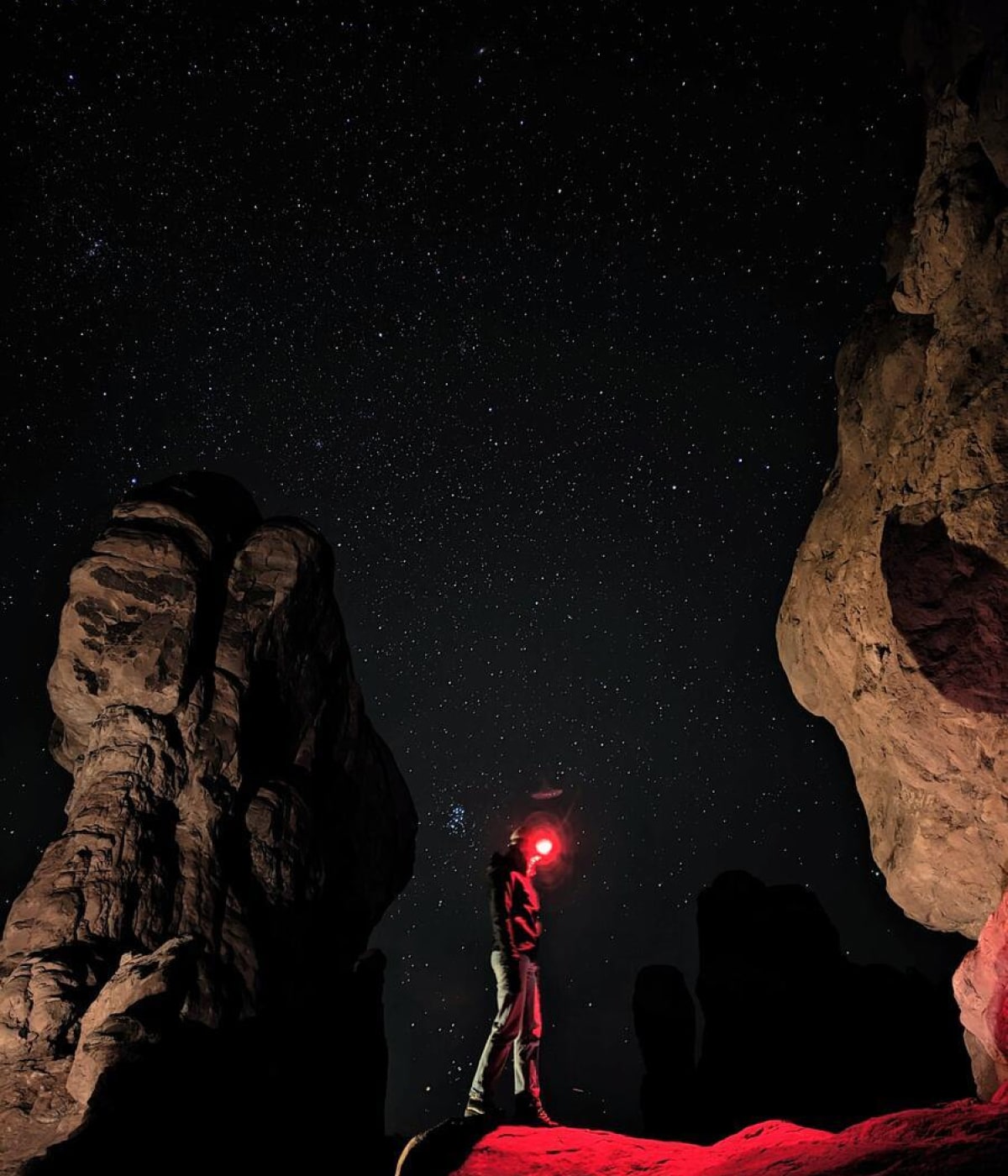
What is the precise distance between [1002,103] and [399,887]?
61.3 ft

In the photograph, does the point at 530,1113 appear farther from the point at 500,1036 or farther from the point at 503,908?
the point at 503,908

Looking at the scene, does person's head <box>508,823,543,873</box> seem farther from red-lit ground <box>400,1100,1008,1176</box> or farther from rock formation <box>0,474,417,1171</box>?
rock formation <box>0,474,417,1171</box>

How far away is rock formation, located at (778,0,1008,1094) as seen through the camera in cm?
796

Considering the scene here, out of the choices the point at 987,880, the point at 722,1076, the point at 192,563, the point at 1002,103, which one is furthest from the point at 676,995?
the point at 1002,103

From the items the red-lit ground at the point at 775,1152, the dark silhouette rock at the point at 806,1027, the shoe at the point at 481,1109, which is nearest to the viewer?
the red-lit ground at the point at 775,1152

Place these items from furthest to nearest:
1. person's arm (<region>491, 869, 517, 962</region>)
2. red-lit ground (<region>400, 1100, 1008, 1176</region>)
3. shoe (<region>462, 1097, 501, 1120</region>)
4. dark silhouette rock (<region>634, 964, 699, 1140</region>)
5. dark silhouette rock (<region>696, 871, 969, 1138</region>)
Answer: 1. dark silhouette rock (<region>634, 964, 699, 1140</region>)
2. dark silhouette rock (<region>696, 871, 969, 1138</region>)
3. person's arm (<region>491, 869, 517, 962</region>)
4. shoe (<region>462, 1097, 501, 1120</region>)
5. red-lit ground (<region>400, 1100, 1008, 1176</region>)

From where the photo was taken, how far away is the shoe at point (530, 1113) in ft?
22.1

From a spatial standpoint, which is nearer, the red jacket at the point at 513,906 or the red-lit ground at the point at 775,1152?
the red-lit ground at the point at 775,1152

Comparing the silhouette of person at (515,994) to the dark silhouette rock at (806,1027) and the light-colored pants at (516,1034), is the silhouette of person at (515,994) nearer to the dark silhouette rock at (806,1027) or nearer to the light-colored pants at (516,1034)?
the light-colored pants at (516,1034)

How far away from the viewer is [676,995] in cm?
2186

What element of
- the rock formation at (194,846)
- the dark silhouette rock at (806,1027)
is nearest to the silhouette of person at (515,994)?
the rock formation at (194,846)

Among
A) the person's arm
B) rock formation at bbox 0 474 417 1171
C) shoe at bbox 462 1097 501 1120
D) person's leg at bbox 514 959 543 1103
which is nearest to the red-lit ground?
shoe at bbox 462 1097 501 1120

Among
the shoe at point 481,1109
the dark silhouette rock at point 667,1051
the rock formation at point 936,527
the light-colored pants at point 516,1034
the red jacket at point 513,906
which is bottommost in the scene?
the dark silhouette rock at point 667,1051

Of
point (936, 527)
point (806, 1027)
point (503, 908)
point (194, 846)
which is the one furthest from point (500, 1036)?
point (806, 1027)
